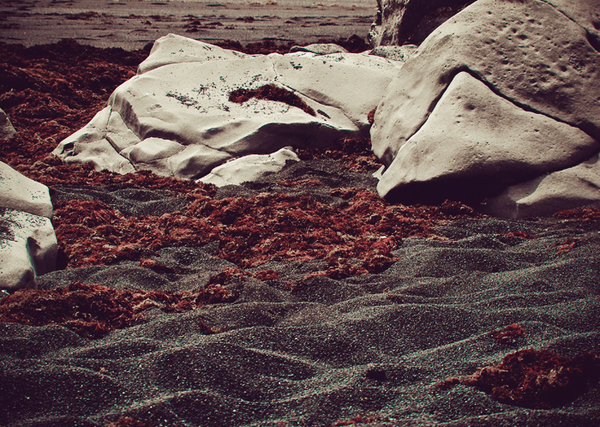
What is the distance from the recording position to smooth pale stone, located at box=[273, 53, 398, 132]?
5688 mm

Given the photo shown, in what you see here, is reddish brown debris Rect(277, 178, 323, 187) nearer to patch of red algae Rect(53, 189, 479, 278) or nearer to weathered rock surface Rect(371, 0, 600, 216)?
patch of red algae Rect(53, 189, 479, 278)

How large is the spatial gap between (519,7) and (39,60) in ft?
25.0

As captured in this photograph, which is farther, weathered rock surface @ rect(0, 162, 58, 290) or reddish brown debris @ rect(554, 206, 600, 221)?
reddish brown debris @ rect(554, 206, 600, 221)

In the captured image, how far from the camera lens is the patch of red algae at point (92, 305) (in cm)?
218

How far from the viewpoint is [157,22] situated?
47.0 ft

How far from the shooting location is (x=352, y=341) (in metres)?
2.08

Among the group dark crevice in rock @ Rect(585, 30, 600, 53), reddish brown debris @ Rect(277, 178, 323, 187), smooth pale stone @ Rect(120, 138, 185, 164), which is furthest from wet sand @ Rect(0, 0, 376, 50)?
dark crevice in rock @ Rect(585, 30, 600, 53)

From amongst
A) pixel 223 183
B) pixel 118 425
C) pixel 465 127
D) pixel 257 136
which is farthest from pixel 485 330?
pixel 257 136

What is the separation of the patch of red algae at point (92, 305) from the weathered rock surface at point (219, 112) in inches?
105

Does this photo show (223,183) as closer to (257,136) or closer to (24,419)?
(257,136)

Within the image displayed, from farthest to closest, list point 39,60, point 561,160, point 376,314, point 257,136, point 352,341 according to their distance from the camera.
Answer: point 39,60 < point 257,136 < point 561,160 < point 376,314 < point 352,341

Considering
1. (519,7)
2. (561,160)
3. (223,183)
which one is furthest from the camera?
(223,183)

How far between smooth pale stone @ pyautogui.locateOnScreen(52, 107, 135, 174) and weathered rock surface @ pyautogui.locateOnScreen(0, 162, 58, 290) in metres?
1.57

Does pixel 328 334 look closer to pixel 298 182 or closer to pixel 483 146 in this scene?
pixel 483 146
